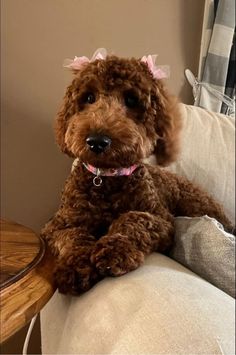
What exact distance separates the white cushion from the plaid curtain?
0.40ft

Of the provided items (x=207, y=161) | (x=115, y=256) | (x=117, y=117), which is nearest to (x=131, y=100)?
(x=117, y=117)

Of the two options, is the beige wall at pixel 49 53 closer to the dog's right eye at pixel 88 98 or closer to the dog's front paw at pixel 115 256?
the dog's right eye at pixel 88 98

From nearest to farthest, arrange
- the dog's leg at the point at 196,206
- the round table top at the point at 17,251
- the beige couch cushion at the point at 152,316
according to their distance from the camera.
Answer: the beige couch cushion at the point at 152,316, the round table top at the point at 17,251, the dog's leg at the point at 196,206

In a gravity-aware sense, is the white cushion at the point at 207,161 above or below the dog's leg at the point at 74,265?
above

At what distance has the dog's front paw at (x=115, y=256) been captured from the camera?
31.3 inches

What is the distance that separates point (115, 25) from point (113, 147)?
0.58m

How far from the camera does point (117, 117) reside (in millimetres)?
910

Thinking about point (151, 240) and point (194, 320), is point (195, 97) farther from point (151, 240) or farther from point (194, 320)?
point (194, 320)

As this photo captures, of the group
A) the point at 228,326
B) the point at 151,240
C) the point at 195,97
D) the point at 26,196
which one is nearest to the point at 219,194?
the point at 195,97

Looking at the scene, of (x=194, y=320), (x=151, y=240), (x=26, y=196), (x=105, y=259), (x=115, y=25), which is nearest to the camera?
(x=194, y=320)

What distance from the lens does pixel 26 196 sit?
1409mm

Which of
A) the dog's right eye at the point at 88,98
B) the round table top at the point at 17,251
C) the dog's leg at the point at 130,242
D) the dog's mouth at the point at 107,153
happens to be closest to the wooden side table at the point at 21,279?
the round table top at the point at 17,251

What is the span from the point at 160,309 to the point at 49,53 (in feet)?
2.93

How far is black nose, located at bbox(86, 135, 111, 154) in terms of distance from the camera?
85cm
